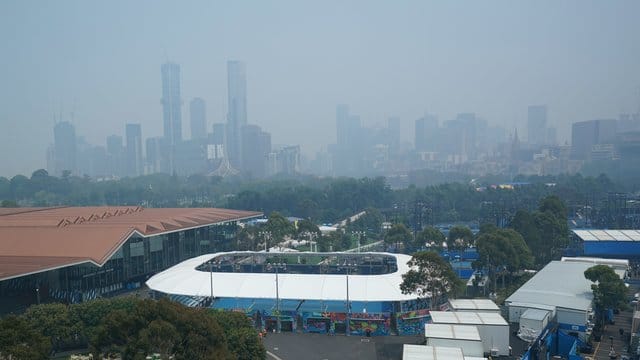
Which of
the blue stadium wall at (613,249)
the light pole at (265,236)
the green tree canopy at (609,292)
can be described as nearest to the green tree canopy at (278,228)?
the light pole at (265,236)

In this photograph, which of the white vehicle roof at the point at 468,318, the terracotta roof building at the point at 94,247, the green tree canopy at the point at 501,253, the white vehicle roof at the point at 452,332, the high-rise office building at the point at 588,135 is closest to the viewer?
the white vehicle roof at the point at 452,332

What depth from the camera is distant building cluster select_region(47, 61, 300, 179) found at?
336ft

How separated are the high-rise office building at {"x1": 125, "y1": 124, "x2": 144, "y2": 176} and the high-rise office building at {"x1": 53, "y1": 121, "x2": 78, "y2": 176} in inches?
518

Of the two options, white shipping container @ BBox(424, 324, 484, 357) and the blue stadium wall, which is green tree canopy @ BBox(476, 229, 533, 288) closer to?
the blue stadium wall

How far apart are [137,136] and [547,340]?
10817cm

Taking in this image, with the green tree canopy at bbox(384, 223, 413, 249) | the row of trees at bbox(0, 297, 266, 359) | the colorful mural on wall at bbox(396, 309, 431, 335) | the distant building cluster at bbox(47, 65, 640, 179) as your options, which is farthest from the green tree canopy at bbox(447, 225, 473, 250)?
the distant building cluster at bbox(47, 65, 640, 179)

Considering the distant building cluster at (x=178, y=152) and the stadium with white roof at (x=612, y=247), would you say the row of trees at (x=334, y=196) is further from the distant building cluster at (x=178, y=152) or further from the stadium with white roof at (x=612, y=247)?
the distant building cluster at (x=178, y=152)

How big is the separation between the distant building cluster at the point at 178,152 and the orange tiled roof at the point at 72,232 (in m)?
69.5

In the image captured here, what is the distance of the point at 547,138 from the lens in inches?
5551

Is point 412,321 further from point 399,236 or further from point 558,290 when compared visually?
point 399,236

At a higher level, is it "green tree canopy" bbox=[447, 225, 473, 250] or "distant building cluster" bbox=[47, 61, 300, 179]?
"distant building cluster" bbox=[47, 61, 300, 179]

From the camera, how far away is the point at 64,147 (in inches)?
3829

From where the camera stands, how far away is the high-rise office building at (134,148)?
11231cm

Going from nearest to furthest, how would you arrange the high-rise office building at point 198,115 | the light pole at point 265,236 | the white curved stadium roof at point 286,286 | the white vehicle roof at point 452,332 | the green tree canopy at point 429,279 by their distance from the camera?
the white vehicle roof at point 452,332
the green tree canopy at point 429,279
the white curved stadium roof at point 286,286
the light pole at point 265,236
the high-rise office building at point 198,115
